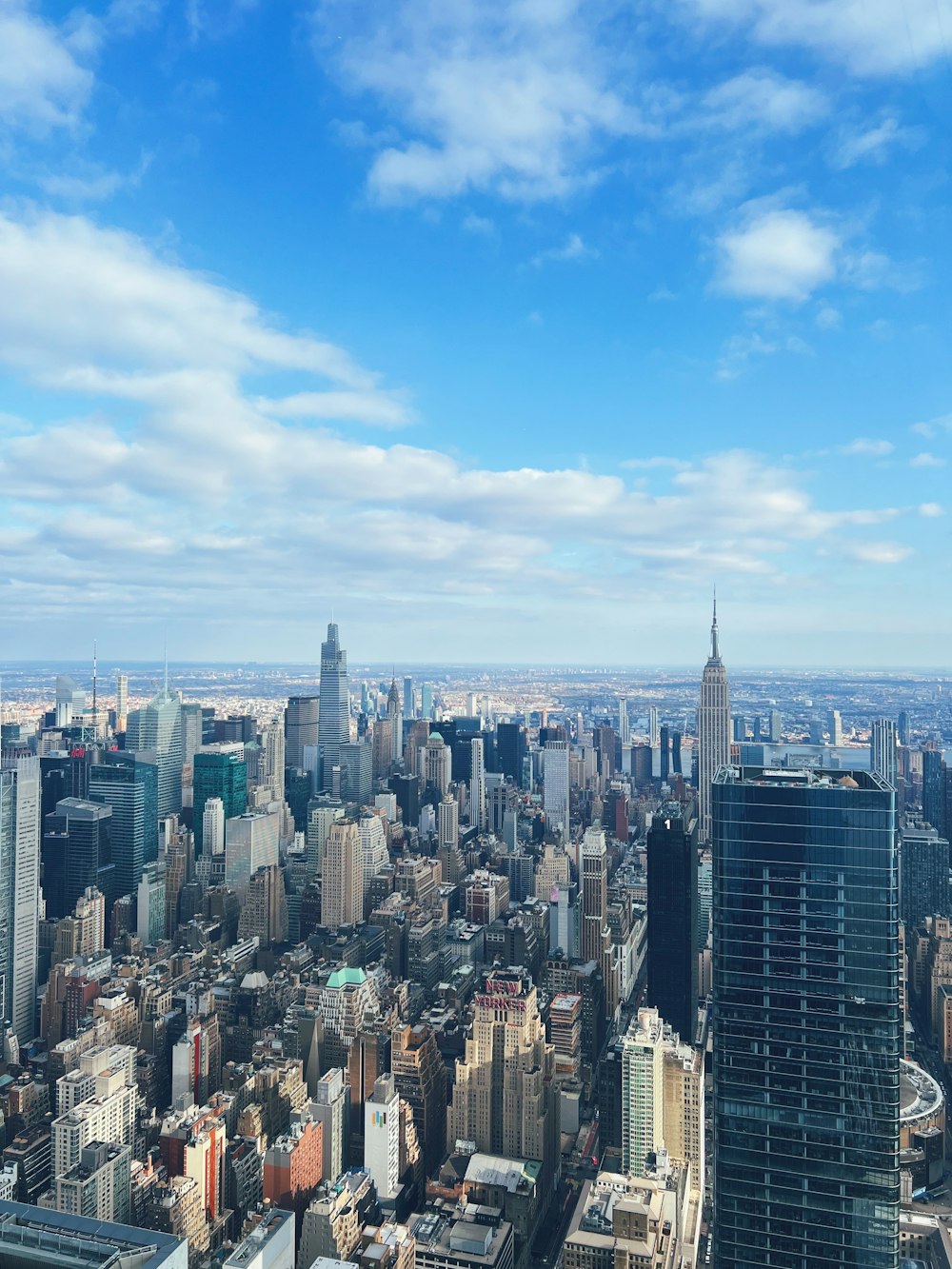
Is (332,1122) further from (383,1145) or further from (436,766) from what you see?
(436,766)

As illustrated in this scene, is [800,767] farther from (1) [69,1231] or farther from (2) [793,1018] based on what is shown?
(1) [69,1231]

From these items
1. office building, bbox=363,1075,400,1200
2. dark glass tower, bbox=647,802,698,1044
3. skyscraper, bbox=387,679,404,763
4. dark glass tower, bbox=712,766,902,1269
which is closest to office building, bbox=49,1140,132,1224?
office building, bbox=363,1075,400,1200

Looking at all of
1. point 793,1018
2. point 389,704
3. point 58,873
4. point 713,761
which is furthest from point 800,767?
point 389,704

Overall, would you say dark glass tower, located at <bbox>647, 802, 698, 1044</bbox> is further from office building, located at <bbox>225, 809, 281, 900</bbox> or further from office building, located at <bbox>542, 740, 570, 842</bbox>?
office building, located at <bbox>542, 740, 570, 842</bbox>

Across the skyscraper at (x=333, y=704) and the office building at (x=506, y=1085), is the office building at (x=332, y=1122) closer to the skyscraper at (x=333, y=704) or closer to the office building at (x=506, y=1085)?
the office building at (x=506, y=1085)

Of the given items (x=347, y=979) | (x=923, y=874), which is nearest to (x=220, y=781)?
(x=347, y=979)

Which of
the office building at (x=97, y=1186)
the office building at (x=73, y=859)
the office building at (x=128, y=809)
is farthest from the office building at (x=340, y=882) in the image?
the office building at (x=97, y=1186)
